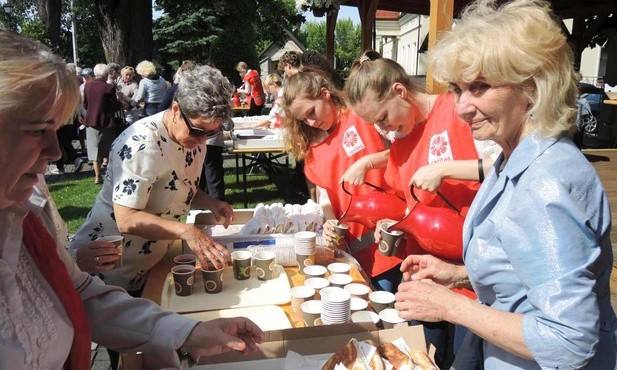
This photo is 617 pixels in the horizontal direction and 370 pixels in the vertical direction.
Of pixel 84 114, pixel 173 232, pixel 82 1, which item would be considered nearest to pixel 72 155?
pixel 84 114

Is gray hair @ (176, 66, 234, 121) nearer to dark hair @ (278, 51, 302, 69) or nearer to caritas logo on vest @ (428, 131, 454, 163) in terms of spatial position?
caritas logo on vest @ (428, 131, 454, 163)

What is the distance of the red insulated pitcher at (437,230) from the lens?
1741 mm

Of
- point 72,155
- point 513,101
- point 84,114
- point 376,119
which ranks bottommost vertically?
point 72,155

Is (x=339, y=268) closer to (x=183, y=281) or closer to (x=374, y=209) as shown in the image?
(x=374, y=209)

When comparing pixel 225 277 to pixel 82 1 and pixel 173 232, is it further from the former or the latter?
pixel 82 1

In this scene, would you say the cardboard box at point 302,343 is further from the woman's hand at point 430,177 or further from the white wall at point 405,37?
the white wall at point 405,37

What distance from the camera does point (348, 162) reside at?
256 cm

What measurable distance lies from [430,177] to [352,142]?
28.7 inches

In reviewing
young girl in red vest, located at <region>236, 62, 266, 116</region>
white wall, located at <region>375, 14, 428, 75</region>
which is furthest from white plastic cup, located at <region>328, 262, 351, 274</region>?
white wall, located at <region>375, 14, 428, 75</region>

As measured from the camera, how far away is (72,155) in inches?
350

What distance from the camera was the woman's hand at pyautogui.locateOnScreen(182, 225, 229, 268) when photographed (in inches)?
77.4

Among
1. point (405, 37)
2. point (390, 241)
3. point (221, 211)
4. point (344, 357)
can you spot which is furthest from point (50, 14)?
point (405, 37)

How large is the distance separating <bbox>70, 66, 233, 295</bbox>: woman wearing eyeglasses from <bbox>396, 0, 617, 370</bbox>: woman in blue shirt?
1051 millimetres

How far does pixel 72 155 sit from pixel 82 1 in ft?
95.0
